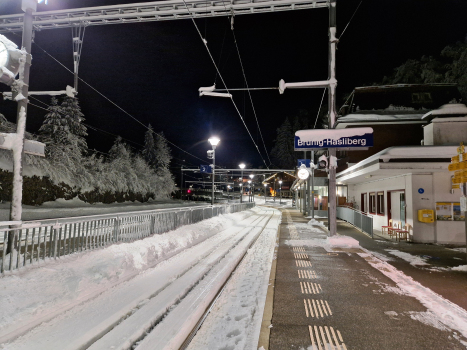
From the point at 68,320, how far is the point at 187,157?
4777 inches

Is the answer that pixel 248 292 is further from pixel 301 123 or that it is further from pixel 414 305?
pixel 301 123

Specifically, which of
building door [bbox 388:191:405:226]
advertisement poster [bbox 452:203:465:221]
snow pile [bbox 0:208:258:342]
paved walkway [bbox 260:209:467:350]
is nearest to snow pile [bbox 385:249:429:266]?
paved walkway [bbox 260:209:467:350]

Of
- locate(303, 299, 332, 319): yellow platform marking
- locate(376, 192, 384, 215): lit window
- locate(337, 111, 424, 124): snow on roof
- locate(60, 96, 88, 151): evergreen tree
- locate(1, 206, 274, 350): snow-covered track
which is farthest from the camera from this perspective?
A: locate(60, 96, 88, 151): evergreen tree

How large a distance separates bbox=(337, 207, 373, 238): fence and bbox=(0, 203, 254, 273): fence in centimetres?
957

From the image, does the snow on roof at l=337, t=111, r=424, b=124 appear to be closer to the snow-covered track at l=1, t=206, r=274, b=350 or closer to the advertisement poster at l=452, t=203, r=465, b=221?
the advertisement poster at l=452, t=203, r=465, b=221

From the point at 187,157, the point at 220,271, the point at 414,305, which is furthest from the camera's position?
the point at 187,157

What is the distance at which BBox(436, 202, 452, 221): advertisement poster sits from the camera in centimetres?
1269

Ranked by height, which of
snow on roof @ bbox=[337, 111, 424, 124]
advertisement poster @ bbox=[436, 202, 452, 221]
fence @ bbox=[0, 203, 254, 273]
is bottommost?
fence @ bbox=[0, 203, 254, 273]

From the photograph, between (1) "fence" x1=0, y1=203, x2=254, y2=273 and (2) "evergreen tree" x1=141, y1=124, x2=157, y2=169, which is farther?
(2) "evergreen tree" x1=141, y1=124, x2=157, y2=169

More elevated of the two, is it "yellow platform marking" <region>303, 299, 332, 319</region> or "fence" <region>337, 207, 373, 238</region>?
"fence" <region>337, 207, 373, 238</region>

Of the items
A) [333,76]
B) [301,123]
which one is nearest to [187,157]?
[301,123]

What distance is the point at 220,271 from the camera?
736cm

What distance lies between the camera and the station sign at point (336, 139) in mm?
10305

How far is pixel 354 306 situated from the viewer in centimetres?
516
